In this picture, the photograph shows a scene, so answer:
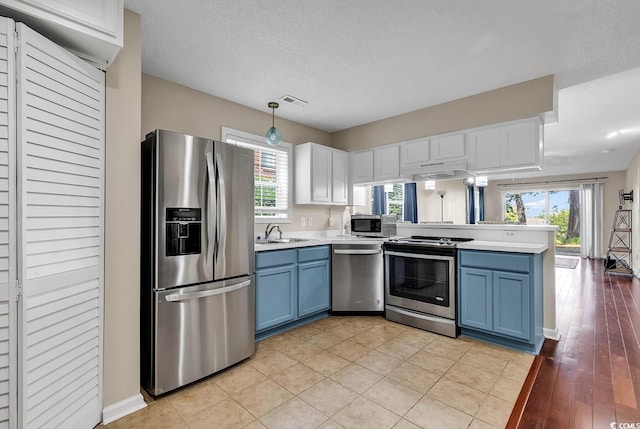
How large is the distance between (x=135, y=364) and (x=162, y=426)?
42cm

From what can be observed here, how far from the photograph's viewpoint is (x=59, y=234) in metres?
1.55

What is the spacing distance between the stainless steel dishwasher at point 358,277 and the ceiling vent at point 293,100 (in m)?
1.67

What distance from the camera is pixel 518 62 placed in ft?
8.45

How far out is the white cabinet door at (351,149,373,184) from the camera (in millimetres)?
4277

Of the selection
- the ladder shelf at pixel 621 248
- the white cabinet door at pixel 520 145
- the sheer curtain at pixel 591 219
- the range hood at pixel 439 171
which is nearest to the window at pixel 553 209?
the sheer curtain at pixel 591 219

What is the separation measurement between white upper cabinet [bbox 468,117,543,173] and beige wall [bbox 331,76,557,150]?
107mm

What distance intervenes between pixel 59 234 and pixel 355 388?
2006mm

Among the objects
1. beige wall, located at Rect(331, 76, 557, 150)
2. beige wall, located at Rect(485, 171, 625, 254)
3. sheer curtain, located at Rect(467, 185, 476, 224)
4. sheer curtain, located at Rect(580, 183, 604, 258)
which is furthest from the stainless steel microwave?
sheer curtain, located at Rect(580, 183, 604, 258)

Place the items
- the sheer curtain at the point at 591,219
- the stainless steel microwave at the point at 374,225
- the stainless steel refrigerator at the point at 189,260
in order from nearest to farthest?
the stainless steel refrigerator at the point at 189,260 < the stainless steel microwave at the point at 374,225 < the sheer curtain at the point at 591,219

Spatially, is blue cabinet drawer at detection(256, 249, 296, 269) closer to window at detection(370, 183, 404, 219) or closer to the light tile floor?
the light tile floor

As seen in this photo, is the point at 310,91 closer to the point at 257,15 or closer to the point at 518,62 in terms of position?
the point at 257,15

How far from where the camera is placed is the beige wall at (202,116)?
2808mm

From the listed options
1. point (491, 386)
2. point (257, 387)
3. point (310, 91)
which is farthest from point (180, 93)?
point (491, 386)

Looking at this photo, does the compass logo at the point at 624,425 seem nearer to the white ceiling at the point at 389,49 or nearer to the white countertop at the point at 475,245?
the white countertop at the point at 475,245
